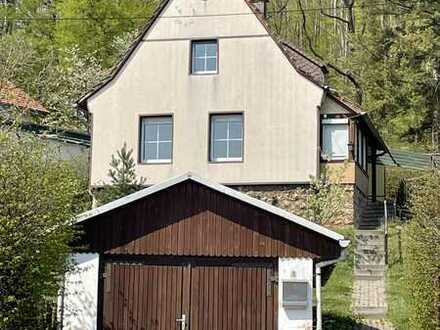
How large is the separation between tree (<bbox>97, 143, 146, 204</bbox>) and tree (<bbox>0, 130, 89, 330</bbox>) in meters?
10.9

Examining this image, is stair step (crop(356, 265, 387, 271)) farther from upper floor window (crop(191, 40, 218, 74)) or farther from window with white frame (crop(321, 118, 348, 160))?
upper floor window (crop(191, 40, 218, 74))

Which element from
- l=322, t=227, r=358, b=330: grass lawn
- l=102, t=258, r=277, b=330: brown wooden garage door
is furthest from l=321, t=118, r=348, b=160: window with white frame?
l=102, t=258, r=277, b=330: brown wooden garage door

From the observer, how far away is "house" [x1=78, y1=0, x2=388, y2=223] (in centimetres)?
2700

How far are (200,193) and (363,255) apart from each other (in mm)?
10051

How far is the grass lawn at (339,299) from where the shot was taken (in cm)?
1791

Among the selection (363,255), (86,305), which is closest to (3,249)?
(86,305)

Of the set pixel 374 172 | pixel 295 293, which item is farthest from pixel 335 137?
pixel 295 293

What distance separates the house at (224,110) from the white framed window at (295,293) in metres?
12.6

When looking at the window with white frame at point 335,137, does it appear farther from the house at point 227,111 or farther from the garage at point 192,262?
the garage at point 192,262

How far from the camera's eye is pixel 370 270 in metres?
22.7

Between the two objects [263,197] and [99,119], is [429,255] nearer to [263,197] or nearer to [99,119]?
[263,197]

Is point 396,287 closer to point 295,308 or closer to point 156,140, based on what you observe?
point 295,308

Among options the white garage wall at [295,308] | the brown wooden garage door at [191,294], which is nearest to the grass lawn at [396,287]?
the white garage wall at [295,308]

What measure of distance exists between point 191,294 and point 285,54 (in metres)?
13.9
